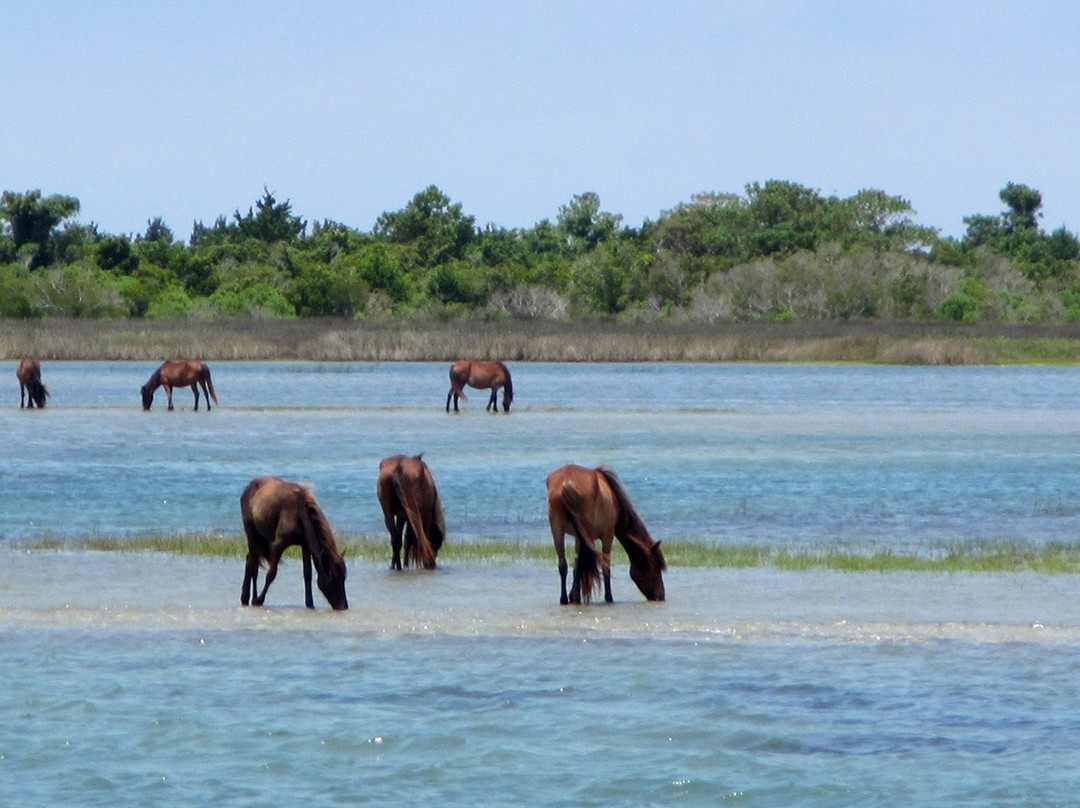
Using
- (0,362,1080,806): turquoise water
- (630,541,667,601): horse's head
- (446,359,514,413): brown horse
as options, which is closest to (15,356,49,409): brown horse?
(446,359,514,413): brown horse

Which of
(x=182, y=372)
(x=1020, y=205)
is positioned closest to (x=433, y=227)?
(x=1020, y=205)

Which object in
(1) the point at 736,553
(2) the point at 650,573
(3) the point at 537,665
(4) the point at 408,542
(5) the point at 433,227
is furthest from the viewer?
(5) the point at 433,227

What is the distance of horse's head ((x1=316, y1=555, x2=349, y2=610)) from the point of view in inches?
438

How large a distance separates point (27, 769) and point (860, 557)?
311 inches

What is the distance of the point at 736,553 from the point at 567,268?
6920 centimetres

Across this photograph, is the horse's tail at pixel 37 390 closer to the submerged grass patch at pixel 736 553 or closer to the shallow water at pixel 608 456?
the shallow water at pixel 608 456

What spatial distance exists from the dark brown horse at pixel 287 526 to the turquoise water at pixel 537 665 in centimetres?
36

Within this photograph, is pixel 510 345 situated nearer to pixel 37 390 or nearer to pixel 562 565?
pixel 37 390

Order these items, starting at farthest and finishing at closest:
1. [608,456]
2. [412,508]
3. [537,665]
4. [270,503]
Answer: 1. [608,456]
2. [412,508]
3. [270,503]
4. [537,665]

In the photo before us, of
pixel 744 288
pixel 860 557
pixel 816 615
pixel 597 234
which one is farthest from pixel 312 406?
pixel 597 234

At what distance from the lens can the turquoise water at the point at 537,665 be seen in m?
7.92

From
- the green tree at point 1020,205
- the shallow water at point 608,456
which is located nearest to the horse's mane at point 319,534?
the shallow water at point 608,456

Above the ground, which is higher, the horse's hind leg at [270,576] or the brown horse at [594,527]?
the brown horse at [594,527]

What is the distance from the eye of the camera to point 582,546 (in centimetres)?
1122
